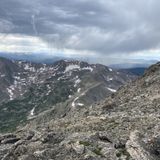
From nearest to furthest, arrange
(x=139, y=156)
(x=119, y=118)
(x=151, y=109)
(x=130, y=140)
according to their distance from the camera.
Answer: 1. (x=139, y=156)
2. (x=130, y=140)
3. (x=119, y=118)
4. (x=151, y=109)

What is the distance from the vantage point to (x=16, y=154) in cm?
6675

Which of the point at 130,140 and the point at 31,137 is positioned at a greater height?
the point at 130,140

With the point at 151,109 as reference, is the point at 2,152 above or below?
below

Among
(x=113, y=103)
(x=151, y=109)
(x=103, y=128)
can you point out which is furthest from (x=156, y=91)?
(x=103, y=128)

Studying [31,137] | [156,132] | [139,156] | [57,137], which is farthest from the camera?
[31,137]

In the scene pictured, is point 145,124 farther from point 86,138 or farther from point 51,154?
point 51,154

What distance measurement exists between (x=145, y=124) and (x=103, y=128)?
9.86 metres

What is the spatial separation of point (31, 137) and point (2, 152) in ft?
22.2

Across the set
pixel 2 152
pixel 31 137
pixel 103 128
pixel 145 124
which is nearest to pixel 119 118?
pixel 103 128

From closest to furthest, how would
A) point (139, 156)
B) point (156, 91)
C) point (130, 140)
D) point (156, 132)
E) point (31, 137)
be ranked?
point (139, 156) < point (130, 140) < point (156, 132) < point (31, 137) < point (156, 91)


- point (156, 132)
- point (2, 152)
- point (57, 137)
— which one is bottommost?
point (2, 152)

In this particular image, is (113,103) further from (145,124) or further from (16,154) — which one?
(16,154)

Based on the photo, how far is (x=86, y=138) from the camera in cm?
6525

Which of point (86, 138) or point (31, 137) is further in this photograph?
point (31, 137)
